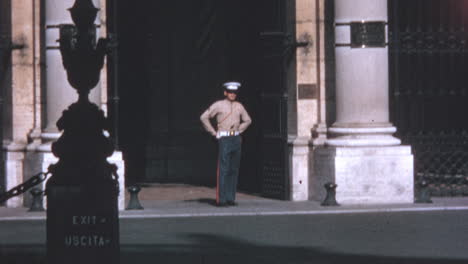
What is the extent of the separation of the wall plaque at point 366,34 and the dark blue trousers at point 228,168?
232cm

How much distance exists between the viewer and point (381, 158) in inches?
703

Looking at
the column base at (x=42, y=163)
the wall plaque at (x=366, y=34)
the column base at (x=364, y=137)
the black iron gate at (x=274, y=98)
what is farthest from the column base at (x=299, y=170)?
the column base at (x=42, y=163)

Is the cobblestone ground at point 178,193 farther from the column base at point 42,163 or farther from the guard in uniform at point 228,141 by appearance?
the column base at point 42,163

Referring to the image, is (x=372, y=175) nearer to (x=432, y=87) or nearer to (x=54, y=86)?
(x=432, y=87)

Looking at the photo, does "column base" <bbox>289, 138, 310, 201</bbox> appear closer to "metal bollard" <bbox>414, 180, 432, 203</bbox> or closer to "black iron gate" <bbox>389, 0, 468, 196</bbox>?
"black iron gate" <bbox>389, 0, 468, 196</bbox>

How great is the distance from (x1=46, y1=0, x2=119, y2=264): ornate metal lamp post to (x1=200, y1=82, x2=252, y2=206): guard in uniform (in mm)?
8775

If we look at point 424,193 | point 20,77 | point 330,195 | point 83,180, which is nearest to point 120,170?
point 20,77

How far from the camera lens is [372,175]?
58.3 feet

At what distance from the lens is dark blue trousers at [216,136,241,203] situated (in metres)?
17.8

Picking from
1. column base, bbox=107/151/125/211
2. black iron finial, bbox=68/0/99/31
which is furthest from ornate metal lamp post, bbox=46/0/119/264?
column base, bbox=107/151/125/211

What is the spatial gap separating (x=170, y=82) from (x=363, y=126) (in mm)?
6192

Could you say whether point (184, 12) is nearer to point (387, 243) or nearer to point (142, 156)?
point (142, 156)

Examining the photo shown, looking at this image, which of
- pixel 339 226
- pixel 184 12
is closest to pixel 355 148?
pixel 339 226

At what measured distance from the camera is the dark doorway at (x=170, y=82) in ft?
75.5
